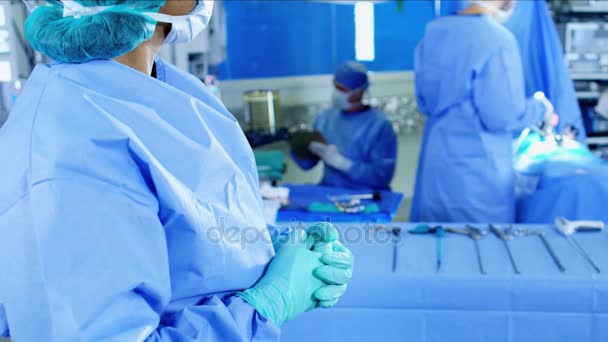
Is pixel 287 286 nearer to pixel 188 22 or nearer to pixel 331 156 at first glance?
pixel 188 22

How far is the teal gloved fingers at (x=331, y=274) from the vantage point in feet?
3.59

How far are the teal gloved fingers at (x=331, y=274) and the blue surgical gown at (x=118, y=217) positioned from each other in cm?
13

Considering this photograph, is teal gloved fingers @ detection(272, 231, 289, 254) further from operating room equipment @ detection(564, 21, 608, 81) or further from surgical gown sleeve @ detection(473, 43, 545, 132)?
operating room equipment @ detection(564, 21, 608, 81)

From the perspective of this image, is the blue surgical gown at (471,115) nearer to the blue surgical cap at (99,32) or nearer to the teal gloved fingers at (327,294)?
the teal gloved fingers at (327,294)

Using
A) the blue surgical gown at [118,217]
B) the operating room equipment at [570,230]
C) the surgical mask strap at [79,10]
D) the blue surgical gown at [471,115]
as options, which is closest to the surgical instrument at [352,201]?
the blue surgical gown at [471,115]

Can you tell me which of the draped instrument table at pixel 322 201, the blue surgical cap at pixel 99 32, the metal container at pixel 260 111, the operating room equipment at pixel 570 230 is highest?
the blue surgical cap at pixel 99 32

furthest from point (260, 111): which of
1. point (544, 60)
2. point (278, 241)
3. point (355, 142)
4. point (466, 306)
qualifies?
point (278, 241)

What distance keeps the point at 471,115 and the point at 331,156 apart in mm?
867

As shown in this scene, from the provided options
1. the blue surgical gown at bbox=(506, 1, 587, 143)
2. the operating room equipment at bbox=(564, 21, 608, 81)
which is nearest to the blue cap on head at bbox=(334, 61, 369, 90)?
the blue surgical gown at bbox=(506, 1, 587, 143)

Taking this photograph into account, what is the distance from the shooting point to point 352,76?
10.8ft

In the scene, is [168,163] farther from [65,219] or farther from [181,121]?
[65,219]

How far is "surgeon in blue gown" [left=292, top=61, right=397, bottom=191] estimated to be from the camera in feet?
10.6

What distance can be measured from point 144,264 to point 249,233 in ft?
0.85

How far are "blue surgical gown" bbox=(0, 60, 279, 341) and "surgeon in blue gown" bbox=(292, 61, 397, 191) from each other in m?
2.26
